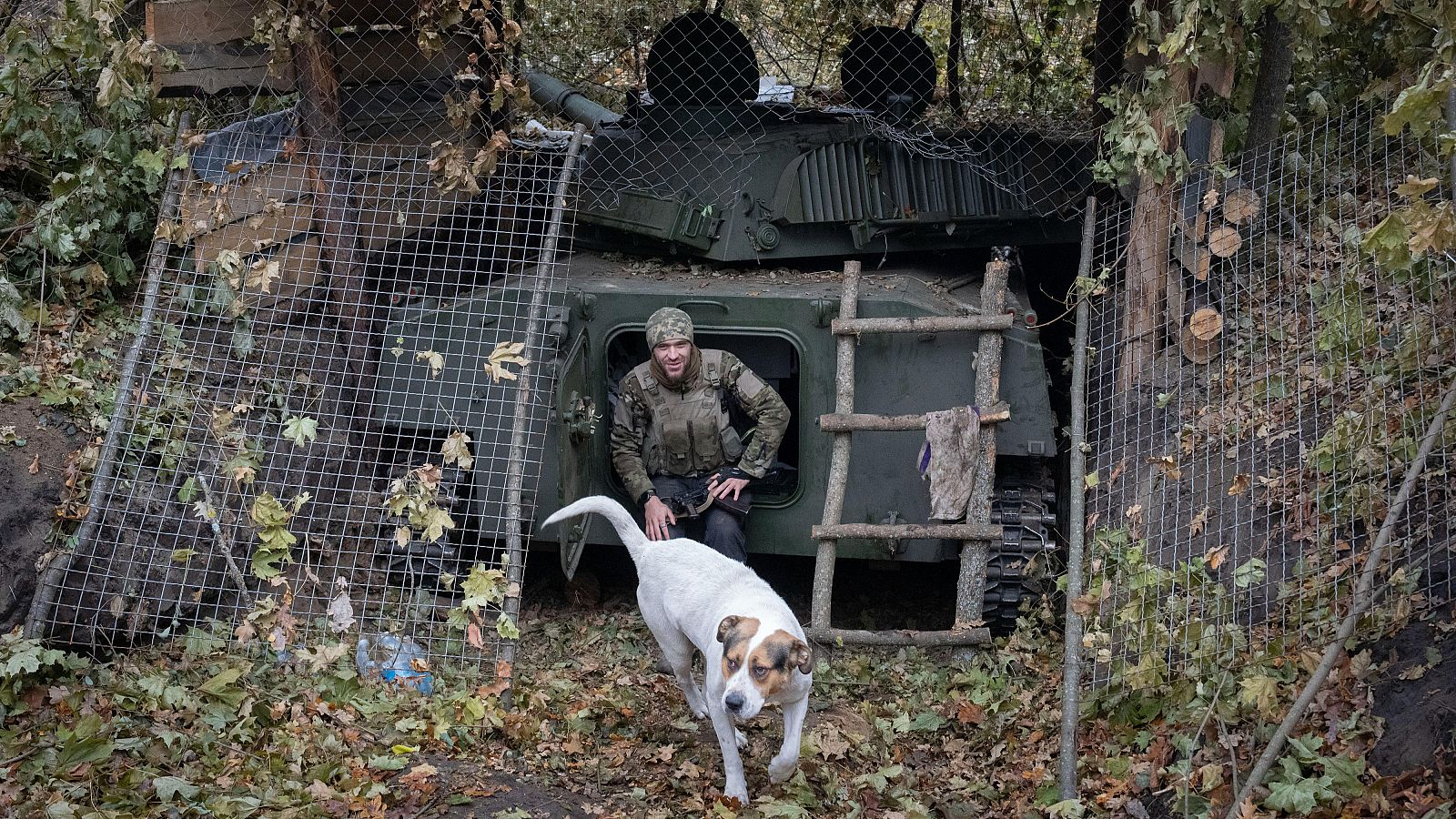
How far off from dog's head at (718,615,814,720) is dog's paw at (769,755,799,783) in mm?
404

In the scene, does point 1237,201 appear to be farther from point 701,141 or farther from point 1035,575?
point 701,141

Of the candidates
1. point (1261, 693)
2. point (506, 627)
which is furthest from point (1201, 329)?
point (506, 627)

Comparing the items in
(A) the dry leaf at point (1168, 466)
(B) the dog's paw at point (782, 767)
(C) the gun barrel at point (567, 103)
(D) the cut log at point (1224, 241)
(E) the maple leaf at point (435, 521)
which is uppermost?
(C) the gun barrel at point (567, 103)

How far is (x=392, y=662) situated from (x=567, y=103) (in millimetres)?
3987

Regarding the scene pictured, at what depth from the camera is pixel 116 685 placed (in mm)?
5637

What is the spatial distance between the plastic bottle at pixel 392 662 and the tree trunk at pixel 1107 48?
484 cm

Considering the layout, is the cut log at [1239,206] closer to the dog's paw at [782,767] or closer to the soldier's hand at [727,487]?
the soldier's hand at [727,487]

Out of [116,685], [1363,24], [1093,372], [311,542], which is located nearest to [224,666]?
[116,685]

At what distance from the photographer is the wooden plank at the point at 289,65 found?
7.07 meters

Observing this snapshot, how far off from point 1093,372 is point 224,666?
15.4 feet

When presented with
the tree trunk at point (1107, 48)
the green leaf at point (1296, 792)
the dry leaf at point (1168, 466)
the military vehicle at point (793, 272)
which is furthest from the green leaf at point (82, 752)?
the tree trunk at point (1107, 48)

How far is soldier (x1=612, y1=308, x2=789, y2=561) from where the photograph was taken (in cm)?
708

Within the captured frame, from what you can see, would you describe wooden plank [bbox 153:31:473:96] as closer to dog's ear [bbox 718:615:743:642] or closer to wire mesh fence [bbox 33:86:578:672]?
wire mesh fence [bbox 33:86:578:672]

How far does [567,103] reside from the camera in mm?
8430
